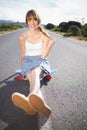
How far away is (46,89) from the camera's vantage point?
5.52 metres

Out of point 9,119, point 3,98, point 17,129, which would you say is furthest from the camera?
point 3,98

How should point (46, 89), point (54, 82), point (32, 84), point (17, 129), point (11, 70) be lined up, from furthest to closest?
point (11, 70) → point (54, 82) → point (46, 89) → point (32, 84) → point (17, 129)

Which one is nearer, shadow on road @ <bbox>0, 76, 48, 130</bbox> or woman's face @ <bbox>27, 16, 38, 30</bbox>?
shadow on road @ <bbox>0, 76, 48, 130</bbox>

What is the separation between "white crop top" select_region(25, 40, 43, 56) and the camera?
486 cm

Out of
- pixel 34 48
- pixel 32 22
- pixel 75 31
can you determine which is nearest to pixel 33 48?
pixel 34 48

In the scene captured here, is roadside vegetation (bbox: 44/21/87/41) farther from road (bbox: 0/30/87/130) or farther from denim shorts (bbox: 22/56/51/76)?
denim shorts (bbox: 22/56/51/76)

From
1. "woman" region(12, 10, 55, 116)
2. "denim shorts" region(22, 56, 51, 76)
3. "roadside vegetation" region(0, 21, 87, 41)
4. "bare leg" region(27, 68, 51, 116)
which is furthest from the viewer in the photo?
"roadside vegetation" region(0, 21, 87, 41)

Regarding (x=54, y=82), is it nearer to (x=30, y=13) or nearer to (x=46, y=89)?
(x=46, y=89)

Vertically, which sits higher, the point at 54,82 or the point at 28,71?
the point at 28,71

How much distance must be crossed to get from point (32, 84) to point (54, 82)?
6.69 feet

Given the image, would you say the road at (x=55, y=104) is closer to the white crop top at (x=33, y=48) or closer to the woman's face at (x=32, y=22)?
the white crop top at (x=33, y=48)

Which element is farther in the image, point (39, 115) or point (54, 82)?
point (54, 82)


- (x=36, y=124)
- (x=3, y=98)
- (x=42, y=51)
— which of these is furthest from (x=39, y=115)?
(x=42, y=51)

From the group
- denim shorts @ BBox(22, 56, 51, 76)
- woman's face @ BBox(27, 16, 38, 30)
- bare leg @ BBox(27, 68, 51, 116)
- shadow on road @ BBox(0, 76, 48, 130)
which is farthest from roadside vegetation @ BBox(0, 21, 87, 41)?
bare leg @ BBox(27, 68, 51, 116)
